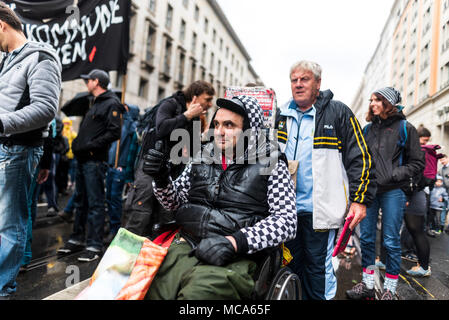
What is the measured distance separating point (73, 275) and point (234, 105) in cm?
254

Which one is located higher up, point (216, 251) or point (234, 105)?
point (234, 105)

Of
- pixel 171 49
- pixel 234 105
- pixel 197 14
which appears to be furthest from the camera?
pixel 197 14

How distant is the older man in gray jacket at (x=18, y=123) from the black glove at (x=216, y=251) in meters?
1.65

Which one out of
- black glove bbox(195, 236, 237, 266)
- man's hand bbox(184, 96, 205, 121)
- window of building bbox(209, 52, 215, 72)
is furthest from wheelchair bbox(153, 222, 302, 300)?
window of building bbox(209, 52, 215, 72)

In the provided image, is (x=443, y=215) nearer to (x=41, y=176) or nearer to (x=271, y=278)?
(x=271, y=278)

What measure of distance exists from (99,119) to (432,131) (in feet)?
14.8

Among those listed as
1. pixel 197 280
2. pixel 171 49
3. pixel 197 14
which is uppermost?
pixel 197 14

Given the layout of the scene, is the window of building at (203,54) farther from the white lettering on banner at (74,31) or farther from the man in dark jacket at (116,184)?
the man in dark jacket at (116,184)

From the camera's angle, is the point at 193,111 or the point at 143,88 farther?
the point at 143,88

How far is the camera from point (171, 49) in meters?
24.7

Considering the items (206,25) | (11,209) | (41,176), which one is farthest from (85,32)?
(206,25)

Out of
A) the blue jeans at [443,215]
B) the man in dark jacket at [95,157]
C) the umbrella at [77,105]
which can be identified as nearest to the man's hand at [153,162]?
the man in dark jacket at [95,157]

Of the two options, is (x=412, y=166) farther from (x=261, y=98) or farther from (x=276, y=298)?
(x=276, y=298)

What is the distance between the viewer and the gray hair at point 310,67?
95.3 inches
